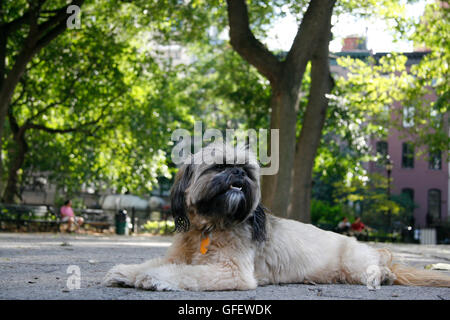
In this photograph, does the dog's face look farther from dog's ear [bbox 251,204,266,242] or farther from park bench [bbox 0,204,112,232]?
park bench [bbox 0,204,112,232]

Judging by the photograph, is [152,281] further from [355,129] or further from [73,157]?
[73,157]

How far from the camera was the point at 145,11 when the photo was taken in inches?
933

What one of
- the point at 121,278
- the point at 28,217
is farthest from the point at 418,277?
the point at 28,217

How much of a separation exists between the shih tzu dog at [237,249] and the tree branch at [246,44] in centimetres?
823

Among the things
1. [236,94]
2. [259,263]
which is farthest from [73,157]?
[259,263]

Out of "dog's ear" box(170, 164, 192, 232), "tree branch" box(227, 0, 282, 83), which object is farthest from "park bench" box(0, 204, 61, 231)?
"dog's ear" box(170, 164, 192, 232)

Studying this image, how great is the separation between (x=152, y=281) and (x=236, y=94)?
2166 cm

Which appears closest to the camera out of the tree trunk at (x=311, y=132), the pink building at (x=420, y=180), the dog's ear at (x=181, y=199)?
the dog's ear at (x=181, y=199)

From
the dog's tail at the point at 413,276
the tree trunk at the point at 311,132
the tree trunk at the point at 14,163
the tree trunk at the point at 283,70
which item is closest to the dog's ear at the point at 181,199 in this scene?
the dog's tail at the point at 413,276

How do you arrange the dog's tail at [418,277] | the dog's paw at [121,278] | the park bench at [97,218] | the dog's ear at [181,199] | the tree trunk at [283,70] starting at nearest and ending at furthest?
the dog's paw at [121,278] < the dog's ear at [181,199] < the dog's tail at [418,277] < the tree trunk at [283,70] < the park bench at [97,218]

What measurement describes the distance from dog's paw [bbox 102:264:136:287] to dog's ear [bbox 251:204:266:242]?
4.43 ft

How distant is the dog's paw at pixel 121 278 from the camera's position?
5570 millimetres

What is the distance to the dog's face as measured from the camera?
5633 mm

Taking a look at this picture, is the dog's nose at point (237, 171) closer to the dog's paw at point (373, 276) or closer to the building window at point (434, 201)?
the dog's paw at point (373, 276)
